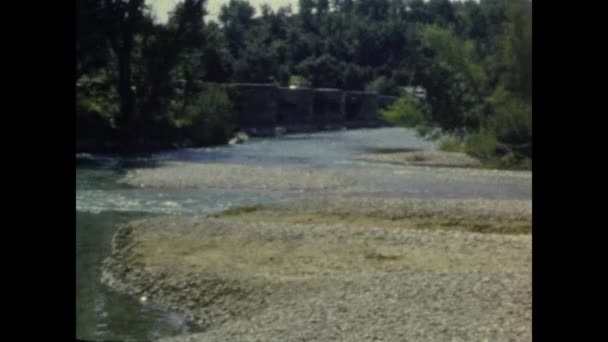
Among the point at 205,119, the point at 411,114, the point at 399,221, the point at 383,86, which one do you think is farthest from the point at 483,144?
the point at 383,86

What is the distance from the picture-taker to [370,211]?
1684cm

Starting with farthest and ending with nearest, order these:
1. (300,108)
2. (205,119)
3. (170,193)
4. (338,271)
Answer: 1. (300,108)
2. (205,119)
3. (170,193)
4. (338,271)

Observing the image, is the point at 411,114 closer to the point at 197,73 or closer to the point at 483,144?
the point at 483,144

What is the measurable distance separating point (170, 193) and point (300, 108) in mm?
40778

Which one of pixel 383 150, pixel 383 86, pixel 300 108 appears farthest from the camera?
pixel 383 86

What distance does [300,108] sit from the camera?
200 ft

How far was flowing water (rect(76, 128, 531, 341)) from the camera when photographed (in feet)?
30.0

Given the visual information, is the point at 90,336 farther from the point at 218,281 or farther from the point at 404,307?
the point at 404,307

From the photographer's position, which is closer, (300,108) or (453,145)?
(453,145)

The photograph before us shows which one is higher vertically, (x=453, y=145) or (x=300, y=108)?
(x=300, y=108)

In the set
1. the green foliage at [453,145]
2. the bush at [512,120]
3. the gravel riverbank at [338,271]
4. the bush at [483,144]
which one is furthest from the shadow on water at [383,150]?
the gravel riverbank at [338,271]

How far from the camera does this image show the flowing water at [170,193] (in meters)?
9.14

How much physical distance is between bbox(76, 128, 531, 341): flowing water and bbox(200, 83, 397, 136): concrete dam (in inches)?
403

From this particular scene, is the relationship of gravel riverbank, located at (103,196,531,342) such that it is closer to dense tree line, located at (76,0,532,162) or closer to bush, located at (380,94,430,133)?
dense tree line, located at (76,0,532,162)
